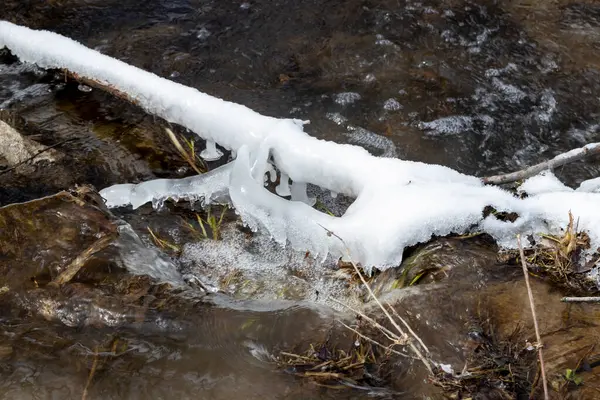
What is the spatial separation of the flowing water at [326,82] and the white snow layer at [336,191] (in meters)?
0.25

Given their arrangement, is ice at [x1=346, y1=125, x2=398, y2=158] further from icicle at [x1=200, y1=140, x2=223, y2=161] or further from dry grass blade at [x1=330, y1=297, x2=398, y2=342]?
dry grass blade at [x1=330, y1=297, x2=398, y2=342]

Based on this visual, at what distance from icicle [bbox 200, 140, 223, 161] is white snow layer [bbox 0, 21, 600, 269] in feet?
0.06

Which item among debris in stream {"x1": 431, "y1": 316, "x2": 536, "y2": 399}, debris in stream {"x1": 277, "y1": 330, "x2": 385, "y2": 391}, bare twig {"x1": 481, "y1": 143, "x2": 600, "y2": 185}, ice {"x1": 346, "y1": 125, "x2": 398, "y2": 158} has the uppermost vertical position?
bare twig {"x1": 481, "y1": 143, "x2": 600, "y2": 185}

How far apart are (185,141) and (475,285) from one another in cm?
229

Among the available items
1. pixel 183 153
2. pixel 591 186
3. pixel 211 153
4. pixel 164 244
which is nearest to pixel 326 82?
pixel 211 153

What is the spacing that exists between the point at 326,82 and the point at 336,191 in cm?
155

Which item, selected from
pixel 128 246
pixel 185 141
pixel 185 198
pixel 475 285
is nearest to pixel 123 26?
pixel 185 141

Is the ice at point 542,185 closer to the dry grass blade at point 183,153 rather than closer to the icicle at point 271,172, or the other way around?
the icicle at point 271,172

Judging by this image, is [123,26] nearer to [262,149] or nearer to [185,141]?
[185,141]

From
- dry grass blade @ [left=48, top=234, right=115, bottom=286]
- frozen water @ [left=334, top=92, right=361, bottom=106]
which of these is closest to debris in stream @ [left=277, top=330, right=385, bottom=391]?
dry grass blade @ [left=48, top=234, right=115, bottom=286]

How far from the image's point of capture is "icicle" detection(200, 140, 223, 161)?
3905 mm

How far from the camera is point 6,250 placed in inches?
115

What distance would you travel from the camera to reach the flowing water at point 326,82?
12.8 ft

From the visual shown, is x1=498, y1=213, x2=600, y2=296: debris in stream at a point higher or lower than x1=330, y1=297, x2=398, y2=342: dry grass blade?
higher
